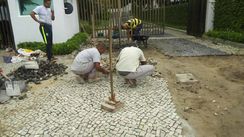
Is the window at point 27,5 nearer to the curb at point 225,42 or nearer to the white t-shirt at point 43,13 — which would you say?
the white t-shirt at point 43,13

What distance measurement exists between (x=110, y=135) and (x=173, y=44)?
23.8ft

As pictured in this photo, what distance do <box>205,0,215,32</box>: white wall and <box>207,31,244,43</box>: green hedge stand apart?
30.4 inches

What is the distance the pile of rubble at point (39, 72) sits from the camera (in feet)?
19.9

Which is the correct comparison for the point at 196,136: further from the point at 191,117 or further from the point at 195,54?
the point at 195,54

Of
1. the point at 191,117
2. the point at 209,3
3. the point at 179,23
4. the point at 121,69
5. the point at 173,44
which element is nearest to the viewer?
the point at 191,117

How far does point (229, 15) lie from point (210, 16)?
138 centimetres

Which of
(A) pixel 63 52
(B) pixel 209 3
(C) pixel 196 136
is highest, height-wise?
(B) pixel 209 3

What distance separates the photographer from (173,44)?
10.2 m

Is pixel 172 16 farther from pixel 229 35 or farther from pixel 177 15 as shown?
pixel 229 35

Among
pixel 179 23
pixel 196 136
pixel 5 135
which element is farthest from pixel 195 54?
pixel 179 23

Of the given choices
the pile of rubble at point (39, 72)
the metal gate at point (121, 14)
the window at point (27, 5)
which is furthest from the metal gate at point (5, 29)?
the metal gate at point (121, 14)

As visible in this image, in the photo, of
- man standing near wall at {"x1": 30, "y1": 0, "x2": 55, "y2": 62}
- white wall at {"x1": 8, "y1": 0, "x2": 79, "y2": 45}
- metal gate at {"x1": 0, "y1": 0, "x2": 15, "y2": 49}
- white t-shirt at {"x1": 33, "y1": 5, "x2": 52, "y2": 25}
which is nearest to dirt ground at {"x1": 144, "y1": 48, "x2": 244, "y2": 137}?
man standing near wall at {"x1": 30, "y1": 0, "x2": 55, "y2": 62}

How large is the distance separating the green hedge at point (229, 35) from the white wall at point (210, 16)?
30.4 inches

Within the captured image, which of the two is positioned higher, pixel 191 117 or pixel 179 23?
pixel 179 23
